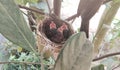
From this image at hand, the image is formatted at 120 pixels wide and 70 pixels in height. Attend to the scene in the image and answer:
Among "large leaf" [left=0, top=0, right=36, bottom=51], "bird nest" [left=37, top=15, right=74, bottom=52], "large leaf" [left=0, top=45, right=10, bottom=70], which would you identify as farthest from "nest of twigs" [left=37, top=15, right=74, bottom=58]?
"large leaf" [left=0, top=45, right=10, bottom=70]

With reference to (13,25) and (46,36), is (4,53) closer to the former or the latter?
(46,36)

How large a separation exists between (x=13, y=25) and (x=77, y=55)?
129 millimetres

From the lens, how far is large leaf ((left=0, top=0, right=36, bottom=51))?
391mm

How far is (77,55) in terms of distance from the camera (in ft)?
1.23

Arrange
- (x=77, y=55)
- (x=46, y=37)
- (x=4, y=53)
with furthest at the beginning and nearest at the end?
(x=4, y=53) → (x=46, y=37) → (x=77, y=55)

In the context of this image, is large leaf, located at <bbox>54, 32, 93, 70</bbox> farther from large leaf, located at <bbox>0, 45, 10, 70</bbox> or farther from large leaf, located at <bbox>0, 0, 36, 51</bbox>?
large leaf, located at <bbox>0, 45, 10, 70</bbox>

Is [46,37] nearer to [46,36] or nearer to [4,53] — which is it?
[46,36]

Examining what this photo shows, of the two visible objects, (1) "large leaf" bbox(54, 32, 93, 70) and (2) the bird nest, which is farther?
(2) the bird nest

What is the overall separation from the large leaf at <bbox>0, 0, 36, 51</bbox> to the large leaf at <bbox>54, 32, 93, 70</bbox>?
0.09 metres

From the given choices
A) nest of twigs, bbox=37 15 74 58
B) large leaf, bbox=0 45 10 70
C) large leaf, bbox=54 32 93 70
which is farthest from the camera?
large leaf, bbox=0 45 10 70

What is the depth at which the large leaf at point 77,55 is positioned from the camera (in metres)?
0.36

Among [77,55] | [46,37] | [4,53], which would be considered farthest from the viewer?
[4,53]

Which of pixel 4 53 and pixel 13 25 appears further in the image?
pixel 4 53

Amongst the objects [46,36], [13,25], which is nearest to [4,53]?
[46,36]
